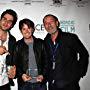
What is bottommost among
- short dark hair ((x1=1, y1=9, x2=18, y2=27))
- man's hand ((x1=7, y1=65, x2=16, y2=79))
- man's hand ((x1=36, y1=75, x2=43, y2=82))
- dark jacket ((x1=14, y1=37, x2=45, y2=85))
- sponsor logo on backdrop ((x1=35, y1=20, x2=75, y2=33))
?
man's hand ((x1=36, y1=75, x2=43, y2=82))

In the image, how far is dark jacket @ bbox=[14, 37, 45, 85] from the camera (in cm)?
221

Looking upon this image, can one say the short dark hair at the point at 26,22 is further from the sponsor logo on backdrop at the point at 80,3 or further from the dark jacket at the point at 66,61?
the sponsor logo on backdrop at the point at 80,3

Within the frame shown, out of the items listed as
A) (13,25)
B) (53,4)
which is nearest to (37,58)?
(13,25)

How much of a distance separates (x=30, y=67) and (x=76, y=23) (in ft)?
2.06

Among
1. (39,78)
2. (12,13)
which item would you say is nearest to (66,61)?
(39,78)

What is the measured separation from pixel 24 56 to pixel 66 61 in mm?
391

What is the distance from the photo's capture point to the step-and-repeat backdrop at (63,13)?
7.68 ft

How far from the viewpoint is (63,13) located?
2.36 meters

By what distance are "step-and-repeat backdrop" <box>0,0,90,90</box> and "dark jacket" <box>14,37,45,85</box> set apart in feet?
0.52

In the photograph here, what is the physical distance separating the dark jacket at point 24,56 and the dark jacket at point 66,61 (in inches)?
2.4

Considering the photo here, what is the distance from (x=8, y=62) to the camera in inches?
86.4

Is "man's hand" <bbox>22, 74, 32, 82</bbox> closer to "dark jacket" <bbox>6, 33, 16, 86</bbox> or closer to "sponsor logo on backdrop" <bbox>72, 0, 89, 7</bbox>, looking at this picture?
"dark jacket" <bbox>6, 33, 16, 86</bbox>

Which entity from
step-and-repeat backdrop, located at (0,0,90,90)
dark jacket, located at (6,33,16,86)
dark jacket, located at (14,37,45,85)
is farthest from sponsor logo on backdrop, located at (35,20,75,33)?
dark jacket, located at (6,33,16,86)

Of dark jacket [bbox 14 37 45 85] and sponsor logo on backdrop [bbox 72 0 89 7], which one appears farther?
sponsor logo on backdrop [bbox 72 0 89 7]
